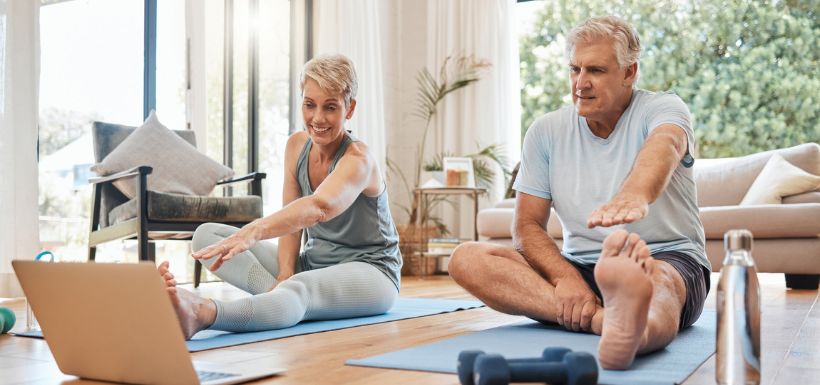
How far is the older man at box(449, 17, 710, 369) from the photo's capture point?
1979 mm

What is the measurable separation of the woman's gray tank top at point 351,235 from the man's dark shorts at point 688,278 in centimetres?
66

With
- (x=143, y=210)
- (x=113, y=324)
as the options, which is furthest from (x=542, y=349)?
(x=143, y=210)

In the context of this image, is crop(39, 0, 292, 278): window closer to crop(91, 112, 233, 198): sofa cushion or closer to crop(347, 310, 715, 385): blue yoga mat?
crop(91, 112, 233, 198): sofa cushion

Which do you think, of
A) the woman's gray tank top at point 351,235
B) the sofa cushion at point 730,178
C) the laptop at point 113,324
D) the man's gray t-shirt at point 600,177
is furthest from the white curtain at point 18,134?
the sofa cushion at point 730,178

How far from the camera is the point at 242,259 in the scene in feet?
8.16

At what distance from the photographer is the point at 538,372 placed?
1301 millimetres

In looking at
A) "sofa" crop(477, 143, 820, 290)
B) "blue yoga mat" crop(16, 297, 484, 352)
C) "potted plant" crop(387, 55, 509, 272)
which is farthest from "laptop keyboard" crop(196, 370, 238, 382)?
"potted plant" crop(387, 55, 509, 272)

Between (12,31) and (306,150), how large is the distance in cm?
214

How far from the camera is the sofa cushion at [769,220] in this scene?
4.25 m

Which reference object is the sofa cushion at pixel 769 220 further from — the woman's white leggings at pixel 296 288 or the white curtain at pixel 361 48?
the white curtain at pixel 361 48

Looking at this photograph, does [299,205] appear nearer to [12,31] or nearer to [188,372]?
[188,372]

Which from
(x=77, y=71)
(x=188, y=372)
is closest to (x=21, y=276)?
(x=188, y=372)

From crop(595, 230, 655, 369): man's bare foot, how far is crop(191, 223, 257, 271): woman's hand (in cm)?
77

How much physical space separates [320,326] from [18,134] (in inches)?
92.0
